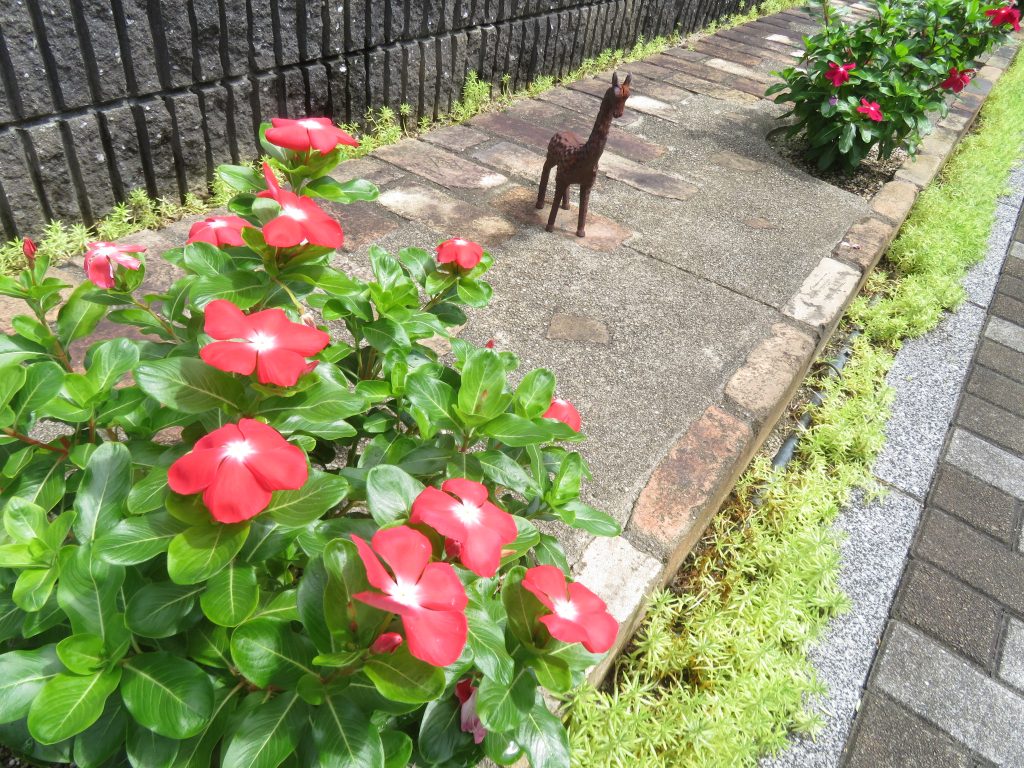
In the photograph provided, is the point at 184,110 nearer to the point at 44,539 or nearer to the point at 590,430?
the point at 590,430

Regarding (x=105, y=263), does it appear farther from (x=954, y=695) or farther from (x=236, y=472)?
(x=954, y=695)

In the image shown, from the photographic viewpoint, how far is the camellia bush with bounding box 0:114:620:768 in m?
0.80

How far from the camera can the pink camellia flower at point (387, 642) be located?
78 cm

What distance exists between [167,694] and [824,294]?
3002 millimetres

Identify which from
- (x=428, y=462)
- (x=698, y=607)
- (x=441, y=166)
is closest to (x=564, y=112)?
(x=441, y=166)

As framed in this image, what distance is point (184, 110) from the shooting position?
2.93m

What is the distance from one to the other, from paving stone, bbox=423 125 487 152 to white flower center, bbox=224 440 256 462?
130 inches

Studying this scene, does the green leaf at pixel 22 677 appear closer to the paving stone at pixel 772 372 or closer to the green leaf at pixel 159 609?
the green leaf at pixel 159 609

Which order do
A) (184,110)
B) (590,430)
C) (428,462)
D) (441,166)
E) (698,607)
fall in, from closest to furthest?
1. (428,462)
2. (698,607)
3. (590,430)
4. (184,110)
5. (441,166)

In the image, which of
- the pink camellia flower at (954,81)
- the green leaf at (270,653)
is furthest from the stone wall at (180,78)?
the pink camellia flower at (954,81)

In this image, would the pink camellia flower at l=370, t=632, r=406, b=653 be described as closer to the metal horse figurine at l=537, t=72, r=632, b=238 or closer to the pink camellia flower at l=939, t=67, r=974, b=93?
the metal horse figurine at l=537, t=72, r=632, b=238

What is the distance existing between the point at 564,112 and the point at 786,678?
367 cm

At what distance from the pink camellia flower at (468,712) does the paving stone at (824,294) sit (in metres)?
2.39

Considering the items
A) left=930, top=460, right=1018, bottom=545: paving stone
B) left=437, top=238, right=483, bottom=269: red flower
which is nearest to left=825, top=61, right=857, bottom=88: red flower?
left=930, top=460, right=1018, bottom=545: paving stone
